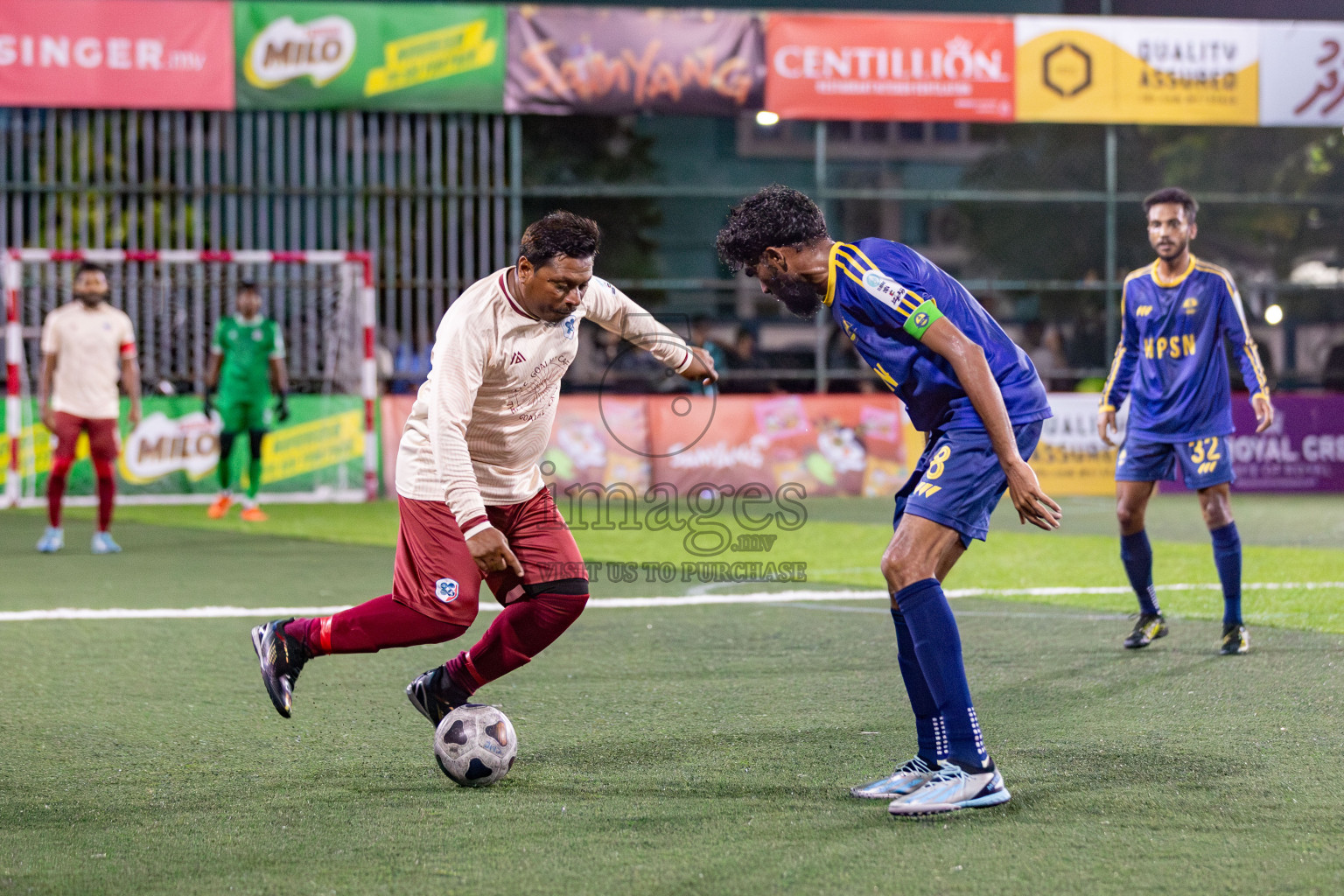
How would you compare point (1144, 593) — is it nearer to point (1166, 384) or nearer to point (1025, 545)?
point (1166, 384)

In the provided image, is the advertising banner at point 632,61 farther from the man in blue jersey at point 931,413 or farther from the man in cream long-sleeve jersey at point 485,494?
the man in blue jersey at point 931,413

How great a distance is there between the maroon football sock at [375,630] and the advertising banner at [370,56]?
12943 mm

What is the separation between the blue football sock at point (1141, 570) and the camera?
6555 mm

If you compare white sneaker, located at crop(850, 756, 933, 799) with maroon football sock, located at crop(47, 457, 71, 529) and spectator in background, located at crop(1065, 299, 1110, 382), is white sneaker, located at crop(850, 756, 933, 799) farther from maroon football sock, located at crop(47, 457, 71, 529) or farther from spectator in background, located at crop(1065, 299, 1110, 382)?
spectator in background, located at crop(1065, 299, 1110, 382)

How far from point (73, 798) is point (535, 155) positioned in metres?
20.6

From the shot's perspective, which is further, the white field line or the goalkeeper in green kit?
the goalkeeper in green kit

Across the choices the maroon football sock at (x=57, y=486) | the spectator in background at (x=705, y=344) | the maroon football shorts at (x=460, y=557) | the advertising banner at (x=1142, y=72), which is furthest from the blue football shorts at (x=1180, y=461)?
the advertising banner at (x=1142, y=72)

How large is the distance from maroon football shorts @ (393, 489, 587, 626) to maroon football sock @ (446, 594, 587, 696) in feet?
0.24

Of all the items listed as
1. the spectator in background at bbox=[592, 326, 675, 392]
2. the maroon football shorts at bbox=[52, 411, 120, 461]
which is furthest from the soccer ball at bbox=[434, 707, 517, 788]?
the spectator in background at bbox=[592, 326, 675, 392]

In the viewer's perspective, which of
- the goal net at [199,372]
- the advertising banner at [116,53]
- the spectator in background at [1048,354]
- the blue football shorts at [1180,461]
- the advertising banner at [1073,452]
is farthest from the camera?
the spectator in background at [1048,354]

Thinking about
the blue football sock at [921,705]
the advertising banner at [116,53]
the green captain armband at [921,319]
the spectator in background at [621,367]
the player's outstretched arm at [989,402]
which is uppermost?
the advertising banner at [116,53]

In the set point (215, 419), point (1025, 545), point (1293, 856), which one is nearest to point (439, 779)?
point (1293, 856)

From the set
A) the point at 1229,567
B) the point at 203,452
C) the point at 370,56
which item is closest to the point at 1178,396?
the point at 1229,567

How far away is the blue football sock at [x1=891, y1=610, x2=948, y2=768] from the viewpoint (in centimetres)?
408
